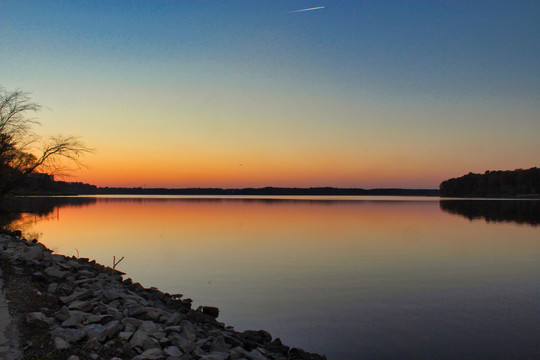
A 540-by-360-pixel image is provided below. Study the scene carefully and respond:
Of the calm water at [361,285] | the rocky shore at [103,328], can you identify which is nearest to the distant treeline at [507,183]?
the calm water at [361,285]

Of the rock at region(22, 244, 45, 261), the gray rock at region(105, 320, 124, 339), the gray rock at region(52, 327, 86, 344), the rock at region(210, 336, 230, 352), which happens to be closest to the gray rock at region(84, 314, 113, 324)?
the gray rock at region(105, 320, 124, 339)

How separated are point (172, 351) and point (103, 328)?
1.41 metres

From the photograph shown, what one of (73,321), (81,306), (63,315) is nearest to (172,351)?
(73,321)

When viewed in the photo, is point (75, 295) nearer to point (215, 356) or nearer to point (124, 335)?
point (124, 335)

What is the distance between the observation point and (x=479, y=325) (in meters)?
11.0

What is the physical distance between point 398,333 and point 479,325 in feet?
8.02

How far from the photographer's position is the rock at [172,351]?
720 cm

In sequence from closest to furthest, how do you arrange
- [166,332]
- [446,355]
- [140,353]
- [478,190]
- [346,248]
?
[140,353]
[166,332]
[446,355]
[346,248]
[478,190]

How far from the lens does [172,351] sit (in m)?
7.29

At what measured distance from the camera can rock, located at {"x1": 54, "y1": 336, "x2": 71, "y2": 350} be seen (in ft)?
21.8

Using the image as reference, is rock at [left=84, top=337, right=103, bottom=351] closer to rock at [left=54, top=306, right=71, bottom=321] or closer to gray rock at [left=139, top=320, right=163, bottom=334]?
gray rock at [left=139, top=320, right=163, bottom=334]

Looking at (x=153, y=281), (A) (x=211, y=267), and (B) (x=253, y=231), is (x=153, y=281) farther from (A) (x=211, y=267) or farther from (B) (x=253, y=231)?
(B) (x=253, y=231)

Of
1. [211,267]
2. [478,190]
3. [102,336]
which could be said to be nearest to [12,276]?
[102,336]

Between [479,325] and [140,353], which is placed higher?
[140,353]
